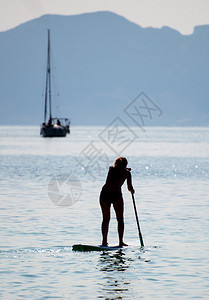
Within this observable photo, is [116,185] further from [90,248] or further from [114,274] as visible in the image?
[114,274]

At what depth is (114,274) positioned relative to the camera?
13289 millimetres

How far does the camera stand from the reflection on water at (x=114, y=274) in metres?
11.9

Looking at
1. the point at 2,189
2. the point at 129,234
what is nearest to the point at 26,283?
the point at 129,234

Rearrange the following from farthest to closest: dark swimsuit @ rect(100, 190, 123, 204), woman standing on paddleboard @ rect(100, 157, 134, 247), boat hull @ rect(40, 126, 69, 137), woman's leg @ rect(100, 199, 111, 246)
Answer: boat hull @ rect(40, 126, 69, 137) → woman's leg @ rect(100, 199, 111, 246) → dark swimsuit @ rect(100, 190, 123, 204) → woman standing on paddleboard @ rect(100, 157, 134, 247)

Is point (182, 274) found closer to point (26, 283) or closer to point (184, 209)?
point (26, 283)

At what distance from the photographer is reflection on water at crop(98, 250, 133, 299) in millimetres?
11930

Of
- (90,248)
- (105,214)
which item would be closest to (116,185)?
(105,214)

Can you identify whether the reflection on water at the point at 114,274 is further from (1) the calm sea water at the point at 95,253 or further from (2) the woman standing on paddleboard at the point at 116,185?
(2) the woman standing on paddleboard at the point at 116,185

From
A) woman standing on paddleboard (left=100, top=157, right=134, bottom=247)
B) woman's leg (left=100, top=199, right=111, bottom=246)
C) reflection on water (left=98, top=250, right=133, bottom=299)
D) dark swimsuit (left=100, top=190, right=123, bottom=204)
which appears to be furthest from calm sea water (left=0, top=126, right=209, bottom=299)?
dark swimsuit (left=100, top=190, right=123, bottom=204)

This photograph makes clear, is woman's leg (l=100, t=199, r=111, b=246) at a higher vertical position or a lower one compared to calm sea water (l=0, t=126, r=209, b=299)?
higher

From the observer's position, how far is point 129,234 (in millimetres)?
18203

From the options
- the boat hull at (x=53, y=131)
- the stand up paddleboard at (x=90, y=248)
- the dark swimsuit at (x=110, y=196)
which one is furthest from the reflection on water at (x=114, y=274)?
the boat hull at (x=53, y=131)

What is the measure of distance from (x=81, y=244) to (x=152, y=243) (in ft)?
5.97

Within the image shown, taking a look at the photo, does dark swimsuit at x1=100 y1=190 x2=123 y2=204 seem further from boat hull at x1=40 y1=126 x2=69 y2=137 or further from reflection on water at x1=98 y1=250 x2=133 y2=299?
boat hull at x1=40 y1=126 x2=69 y2=137
